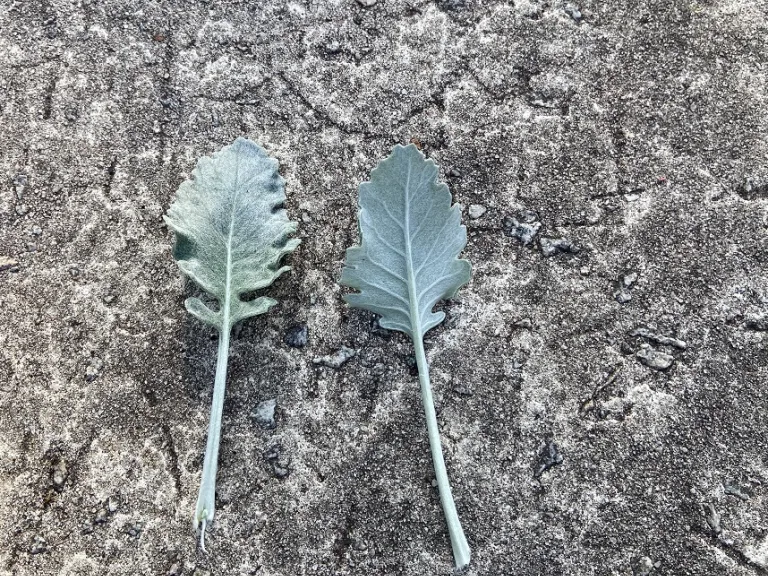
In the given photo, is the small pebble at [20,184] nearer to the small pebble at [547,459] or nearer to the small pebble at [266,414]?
the small pebble at [266,414]

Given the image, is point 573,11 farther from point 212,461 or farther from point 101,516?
point 101,516

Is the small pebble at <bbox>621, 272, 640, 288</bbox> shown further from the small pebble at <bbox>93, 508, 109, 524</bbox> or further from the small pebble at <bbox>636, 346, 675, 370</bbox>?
the small pebble at <bbox>93, 508, 109, 524</bbox>

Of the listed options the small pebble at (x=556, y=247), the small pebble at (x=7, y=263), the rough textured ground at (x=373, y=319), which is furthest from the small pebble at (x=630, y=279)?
the small pebble at (x=7, y=263)

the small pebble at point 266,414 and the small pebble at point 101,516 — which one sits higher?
the small pebble at point 266,414

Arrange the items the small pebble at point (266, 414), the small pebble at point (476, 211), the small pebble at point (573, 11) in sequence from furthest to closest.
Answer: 1. the small pebble at point (573, 11)
2. the small pebble at point (476, 211)
3. the small pebble at point (266, 414)

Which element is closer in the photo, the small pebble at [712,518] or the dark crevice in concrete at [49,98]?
the small pebble at [712,518]

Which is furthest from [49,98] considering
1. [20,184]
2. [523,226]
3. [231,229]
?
[523,226]

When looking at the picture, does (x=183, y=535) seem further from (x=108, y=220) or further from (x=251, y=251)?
(x=108, y=220)
